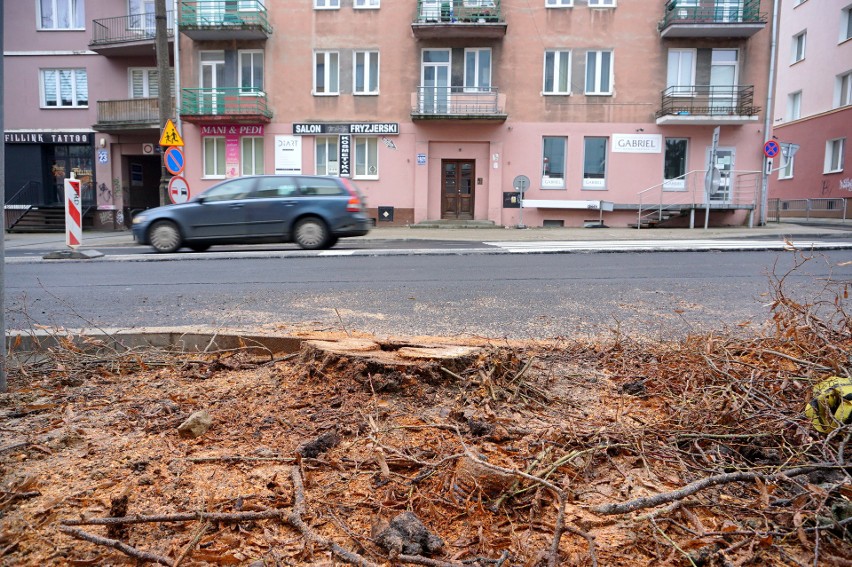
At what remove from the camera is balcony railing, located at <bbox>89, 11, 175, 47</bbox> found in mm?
28188

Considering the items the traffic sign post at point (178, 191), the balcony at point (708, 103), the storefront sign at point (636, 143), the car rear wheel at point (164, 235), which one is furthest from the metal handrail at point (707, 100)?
the car rear wheel at point (164, 235)

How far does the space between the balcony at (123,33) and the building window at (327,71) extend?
6691 millimetres

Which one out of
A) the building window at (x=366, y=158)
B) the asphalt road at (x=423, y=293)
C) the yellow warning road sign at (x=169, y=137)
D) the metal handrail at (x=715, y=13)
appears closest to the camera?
the asphalt road at (x=423, y=293)

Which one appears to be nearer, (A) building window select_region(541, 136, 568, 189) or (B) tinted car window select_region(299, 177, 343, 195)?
(B) tinted car window select_region(299, 177, 343, 195)

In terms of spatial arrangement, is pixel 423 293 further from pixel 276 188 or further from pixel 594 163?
pixel 594 163

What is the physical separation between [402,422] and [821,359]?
2102 mm

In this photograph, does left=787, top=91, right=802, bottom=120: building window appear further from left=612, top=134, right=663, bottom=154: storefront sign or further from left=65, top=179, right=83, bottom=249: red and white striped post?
left=65, top=179, right=83, bottom=249: red and white striped post

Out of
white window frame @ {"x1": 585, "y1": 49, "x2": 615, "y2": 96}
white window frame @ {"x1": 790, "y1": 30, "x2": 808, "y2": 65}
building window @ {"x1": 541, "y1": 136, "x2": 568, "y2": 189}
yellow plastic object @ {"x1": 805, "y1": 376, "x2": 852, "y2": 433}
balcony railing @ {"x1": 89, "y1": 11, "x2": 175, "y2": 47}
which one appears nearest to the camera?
yellow plastic object @ {"x1": 805, "y1": 376, "x2": 852, "y2": 433}

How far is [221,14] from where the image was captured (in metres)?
26.5

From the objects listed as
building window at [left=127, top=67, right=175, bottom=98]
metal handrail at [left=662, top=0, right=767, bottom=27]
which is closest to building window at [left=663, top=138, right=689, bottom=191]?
metal handrail at [left=662, top=0, right=767, bottom=27]

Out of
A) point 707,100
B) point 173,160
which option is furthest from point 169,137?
point 707,100

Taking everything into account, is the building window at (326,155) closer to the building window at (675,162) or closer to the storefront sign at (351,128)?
the storefront sign at (351,128)

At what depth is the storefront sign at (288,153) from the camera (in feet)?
88.8

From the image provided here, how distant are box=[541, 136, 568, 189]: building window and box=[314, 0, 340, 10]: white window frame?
10.5 m
